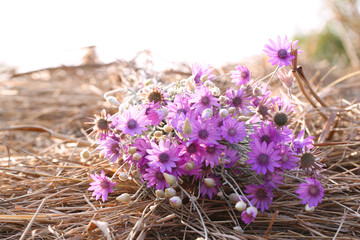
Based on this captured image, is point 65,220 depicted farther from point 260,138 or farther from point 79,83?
point 79,83

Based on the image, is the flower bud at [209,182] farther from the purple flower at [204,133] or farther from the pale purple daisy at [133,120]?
the pale purple daisy at [133,120]

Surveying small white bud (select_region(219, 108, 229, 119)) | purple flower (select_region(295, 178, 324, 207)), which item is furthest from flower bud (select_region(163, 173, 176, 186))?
purple flower (select_region(295, 178, 324, 207))

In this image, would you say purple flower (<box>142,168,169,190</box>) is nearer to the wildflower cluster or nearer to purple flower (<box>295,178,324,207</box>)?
the wildflower cluster

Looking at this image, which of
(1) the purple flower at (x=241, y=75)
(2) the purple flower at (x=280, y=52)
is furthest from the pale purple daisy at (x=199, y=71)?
(2) the purple flower at (x=280, y=52)

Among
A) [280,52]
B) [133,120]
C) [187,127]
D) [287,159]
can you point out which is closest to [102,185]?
[133,120]

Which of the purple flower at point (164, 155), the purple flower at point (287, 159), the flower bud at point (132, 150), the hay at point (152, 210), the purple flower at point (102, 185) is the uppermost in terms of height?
the flower bud at point (132, 150)

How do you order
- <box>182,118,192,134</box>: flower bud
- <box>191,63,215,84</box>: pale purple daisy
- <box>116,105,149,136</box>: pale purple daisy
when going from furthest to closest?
1. <box>191,63,215,84</box>: pale purple daisy
2. <box>116,105,149,136</box>: pale purple daisy
3. <box>182,118,192,134</box>: flower bud
